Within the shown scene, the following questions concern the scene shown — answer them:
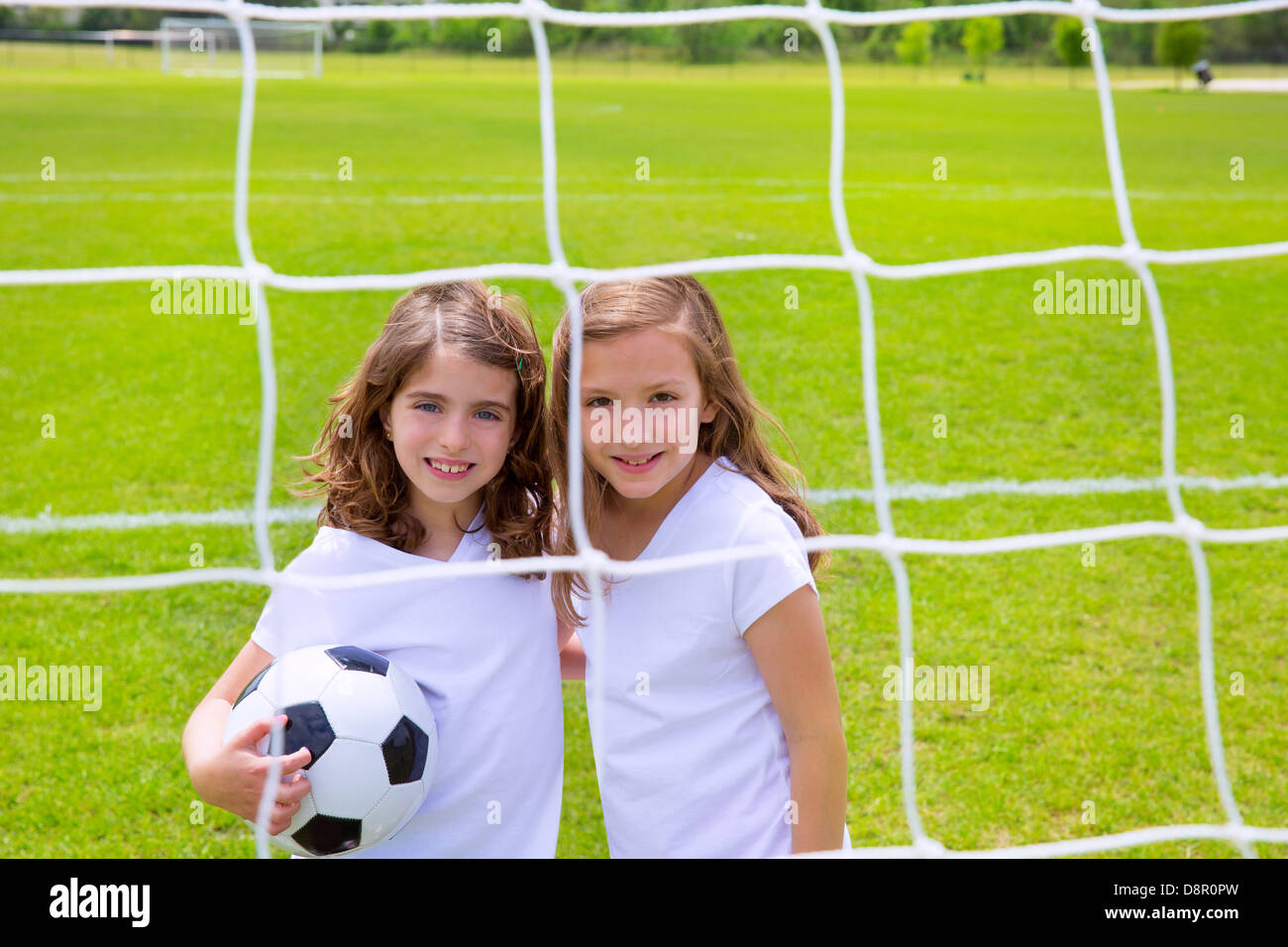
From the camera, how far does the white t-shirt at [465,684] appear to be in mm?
1595

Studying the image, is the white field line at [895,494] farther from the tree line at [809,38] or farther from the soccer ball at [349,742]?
the tree line at [809,38]

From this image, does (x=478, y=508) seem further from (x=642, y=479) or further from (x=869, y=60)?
(x=869, y=60)

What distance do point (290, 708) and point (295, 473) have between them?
98.7 inches

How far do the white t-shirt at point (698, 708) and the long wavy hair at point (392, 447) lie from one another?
21 cm

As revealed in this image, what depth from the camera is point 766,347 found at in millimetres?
5309

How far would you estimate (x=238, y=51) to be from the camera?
29.2 meters

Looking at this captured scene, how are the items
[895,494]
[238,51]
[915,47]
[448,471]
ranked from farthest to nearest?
[915,47] → [238,51] → [895,494] → [448,471]

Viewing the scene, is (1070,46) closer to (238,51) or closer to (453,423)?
(238,51)

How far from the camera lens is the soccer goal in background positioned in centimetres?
2730

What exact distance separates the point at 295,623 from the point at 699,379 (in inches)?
27.2

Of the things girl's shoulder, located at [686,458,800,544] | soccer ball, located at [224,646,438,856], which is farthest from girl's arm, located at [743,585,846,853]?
soccer ball, located at [224,646,438,856]

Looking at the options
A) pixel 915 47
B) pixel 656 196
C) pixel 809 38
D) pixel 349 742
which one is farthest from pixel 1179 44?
pixel 349 742

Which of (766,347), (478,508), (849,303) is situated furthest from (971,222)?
(478,508)

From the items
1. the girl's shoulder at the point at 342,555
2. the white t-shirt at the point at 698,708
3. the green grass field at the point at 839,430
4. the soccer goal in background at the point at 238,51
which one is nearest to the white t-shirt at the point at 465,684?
the girl's shoulder at the point at 342,555
